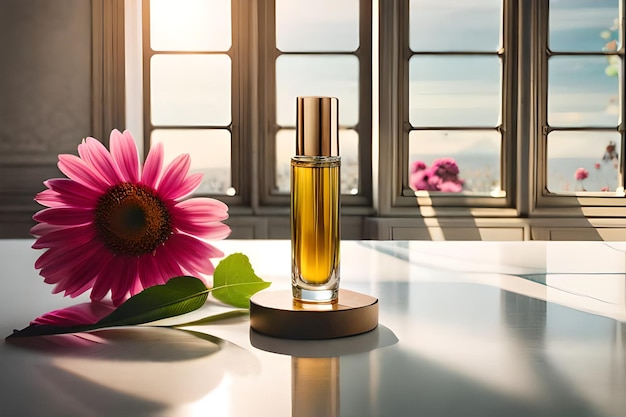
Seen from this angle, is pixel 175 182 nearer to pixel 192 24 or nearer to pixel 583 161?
pixel 192 24

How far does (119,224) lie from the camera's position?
0.45 meters

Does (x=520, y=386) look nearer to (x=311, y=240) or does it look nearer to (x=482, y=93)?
(x=311, y=240)

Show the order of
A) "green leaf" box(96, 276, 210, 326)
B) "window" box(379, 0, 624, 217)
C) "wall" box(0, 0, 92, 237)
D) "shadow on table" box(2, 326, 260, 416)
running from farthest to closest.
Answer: "window" box(379, 0, 624, 217) < "wall" box(0, 0, 92, 237) < "green leaf" box(96, 276, 210, 326) < "shadow on table" box(2, 326, 260, 416)

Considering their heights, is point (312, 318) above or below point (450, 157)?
below

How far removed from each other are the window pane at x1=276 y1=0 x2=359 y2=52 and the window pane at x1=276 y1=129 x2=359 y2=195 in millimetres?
304

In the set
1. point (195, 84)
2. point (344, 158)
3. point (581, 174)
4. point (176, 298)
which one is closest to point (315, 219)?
point (176, 298)

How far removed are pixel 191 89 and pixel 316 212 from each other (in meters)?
2.01

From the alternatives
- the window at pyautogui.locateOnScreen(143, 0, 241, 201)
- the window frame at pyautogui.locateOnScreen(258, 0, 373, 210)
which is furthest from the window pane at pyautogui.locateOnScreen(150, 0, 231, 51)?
the window frame at pyautogui.locateOnScreen(258, 0, 373, 210)

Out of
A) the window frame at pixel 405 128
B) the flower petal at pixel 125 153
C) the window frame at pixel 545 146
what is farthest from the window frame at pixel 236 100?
the flower petal at pixel 125 153

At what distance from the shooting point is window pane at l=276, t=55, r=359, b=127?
7.68 feet

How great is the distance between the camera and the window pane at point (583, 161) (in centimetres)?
232

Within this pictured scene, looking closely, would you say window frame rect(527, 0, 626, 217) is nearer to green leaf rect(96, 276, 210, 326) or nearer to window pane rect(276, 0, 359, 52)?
window pane rect(276, 0, 359, 52)

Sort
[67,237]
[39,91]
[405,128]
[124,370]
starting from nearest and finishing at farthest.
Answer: [124,370], [67,237], [39,91], [405,128]

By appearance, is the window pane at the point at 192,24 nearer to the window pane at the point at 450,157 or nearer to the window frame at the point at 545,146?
the window pane at the point at 450,157
